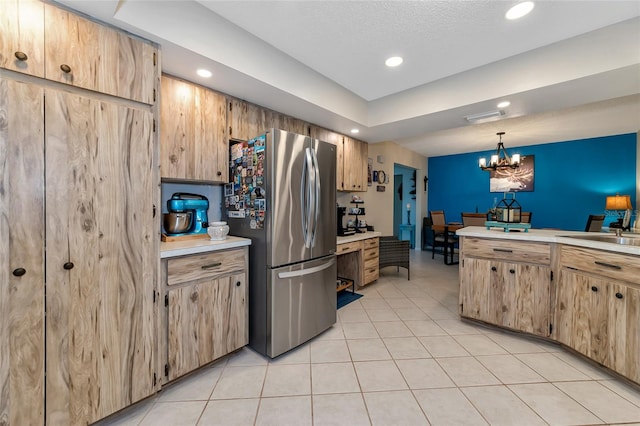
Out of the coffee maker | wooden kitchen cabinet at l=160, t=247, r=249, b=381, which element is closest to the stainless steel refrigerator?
wooden kitchen cabinet at l=160, t=247, r=249, b=381

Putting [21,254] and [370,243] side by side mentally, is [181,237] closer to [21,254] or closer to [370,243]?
[21,254]

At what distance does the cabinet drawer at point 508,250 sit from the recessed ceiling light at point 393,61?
1.91 meters

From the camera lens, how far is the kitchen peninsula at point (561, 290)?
1670mm

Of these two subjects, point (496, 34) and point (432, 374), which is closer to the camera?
point (432, 374)

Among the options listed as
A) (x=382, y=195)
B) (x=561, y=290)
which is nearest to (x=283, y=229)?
(x=561, y=290)

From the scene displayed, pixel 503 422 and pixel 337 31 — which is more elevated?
pixel 337 31

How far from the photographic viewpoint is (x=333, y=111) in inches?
113

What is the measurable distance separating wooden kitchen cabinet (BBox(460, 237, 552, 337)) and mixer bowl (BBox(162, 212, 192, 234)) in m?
2.74

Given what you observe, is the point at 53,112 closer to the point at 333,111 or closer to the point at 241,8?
the point at 241,8

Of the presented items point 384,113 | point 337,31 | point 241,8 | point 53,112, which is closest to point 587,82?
point 384,113

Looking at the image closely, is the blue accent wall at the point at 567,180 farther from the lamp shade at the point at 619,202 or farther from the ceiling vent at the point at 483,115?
the ceiling vent at the point at 483,115

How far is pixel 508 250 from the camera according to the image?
2332mm

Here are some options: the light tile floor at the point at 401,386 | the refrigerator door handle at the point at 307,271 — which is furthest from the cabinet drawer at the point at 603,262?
the refrigerator door handle at the point at 307,271

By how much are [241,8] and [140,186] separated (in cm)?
140
